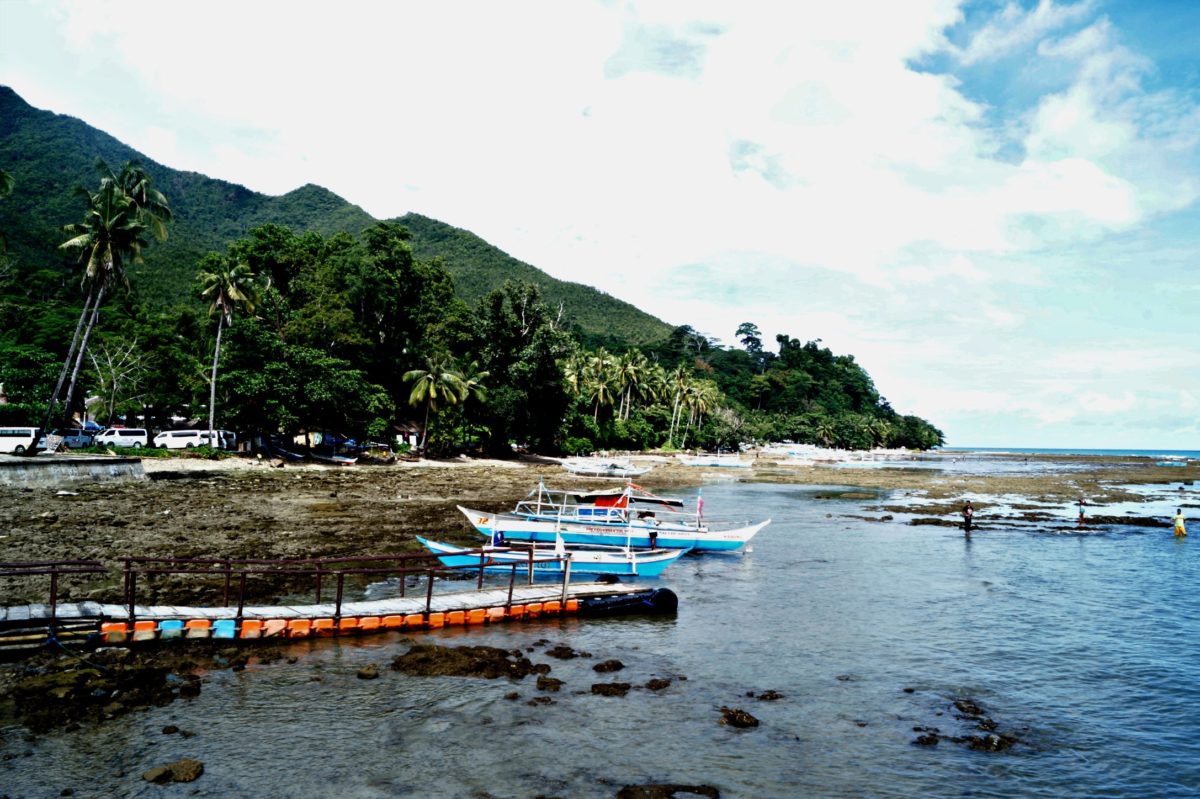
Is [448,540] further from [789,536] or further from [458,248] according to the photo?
[458,248]

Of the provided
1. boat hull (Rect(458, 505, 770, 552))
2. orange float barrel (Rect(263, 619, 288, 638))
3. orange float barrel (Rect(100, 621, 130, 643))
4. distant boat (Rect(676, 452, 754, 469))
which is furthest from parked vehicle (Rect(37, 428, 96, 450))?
distant boat (Rect(676, 452, 754, 469))

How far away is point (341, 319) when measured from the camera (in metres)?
64.7

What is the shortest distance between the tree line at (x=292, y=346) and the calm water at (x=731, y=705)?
39.4 meters

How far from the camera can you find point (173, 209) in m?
173

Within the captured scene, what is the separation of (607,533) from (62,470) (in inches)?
1204

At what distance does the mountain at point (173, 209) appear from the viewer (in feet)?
336

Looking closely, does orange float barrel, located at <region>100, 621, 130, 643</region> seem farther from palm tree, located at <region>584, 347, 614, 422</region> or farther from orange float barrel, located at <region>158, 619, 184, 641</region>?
palm tree, located at <region>584, 347, 614, 422</region>

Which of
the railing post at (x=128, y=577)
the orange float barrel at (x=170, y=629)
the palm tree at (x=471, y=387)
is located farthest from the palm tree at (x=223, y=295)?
the orange float barrel at (x=170, y=629)

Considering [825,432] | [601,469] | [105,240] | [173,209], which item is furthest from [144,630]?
[173,209]

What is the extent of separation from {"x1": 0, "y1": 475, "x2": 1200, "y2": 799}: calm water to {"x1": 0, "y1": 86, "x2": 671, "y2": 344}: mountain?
258 feet

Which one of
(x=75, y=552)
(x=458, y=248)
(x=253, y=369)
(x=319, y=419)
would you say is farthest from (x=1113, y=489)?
(x=458, y=248)

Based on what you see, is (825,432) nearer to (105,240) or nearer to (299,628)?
(105,240)

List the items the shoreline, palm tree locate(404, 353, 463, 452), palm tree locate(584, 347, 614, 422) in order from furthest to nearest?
1. palm tree locate(584, 347, 614, 422)
2. palm tree locate(404, 353, 463, 452)
3. the shoreline

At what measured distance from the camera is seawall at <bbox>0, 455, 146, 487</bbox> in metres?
37.1
